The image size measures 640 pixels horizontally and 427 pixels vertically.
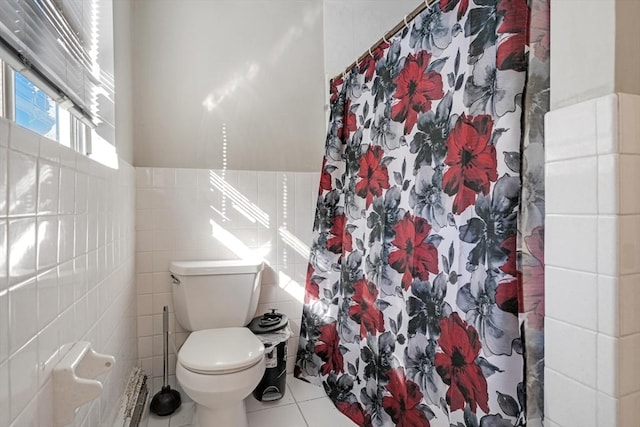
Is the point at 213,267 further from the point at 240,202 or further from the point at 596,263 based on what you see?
the point at 596,263

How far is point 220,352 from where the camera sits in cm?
153

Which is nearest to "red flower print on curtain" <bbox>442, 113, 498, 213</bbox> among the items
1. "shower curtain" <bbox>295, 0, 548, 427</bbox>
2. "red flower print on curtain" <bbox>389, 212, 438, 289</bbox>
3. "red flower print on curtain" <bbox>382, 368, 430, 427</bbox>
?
"shower curtain" <bbox>295, 0, 548, 427</bbox>

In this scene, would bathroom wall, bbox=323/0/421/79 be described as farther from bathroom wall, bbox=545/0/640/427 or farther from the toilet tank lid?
bathroom wall, bbox=545/0/640/427

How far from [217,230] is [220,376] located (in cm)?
85

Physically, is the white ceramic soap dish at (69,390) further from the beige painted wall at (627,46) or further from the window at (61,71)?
the beige painted wall at (627,46)

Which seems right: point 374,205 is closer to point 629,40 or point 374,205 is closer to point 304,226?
point 304,226

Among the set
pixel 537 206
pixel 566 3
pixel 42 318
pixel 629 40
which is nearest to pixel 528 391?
pixel 537 206

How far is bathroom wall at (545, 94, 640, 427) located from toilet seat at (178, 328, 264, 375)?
3.52ft

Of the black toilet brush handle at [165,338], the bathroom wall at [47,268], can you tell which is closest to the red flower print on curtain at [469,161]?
the bathroom wall at [47,268]

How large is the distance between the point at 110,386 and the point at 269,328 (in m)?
0.79

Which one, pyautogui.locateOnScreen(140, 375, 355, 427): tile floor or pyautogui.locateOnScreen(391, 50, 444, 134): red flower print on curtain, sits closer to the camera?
pyautogui.locateOnScreen(391, 50, 444, 134): red flower print on curtain

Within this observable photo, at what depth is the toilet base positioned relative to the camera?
4.98 feet

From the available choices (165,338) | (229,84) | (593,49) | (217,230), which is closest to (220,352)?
(165,338)

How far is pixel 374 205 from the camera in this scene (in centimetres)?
167
